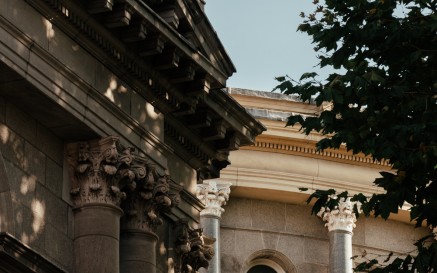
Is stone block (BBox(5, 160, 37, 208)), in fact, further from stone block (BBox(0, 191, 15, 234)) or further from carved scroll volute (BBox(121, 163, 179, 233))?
carved scroll volute (BBox(121, 163, 179, 233))

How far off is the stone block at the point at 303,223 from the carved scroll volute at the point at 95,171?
2934cm

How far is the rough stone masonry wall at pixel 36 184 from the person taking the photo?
34094 mm

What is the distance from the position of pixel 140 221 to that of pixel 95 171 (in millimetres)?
1540

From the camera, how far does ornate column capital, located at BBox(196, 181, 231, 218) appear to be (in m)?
63.2

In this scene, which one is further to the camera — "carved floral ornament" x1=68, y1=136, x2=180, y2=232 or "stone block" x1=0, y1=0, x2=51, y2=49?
"carved floral ornament" x1=68, y1=136, x2=180, y2=232

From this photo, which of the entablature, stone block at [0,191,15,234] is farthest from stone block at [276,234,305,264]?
stone block at [0,191,15,234]

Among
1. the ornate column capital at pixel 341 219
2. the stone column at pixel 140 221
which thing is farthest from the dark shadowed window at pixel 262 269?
the stone column at pixel 140 221

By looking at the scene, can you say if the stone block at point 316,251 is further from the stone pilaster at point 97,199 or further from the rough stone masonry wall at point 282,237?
the stone pilaster at point 97,199

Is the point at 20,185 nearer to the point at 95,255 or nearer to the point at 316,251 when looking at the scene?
the point at 95,255

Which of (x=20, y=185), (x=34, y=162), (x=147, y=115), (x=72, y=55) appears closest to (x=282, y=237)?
(x=147, y=115)

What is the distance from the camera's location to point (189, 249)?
1540 inches

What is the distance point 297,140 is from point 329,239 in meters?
3.82

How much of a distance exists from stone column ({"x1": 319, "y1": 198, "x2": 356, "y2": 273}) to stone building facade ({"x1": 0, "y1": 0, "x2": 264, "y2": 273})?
2533cm

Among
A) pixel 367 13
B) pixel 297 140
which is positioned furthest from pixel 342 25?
pixel 297 140
